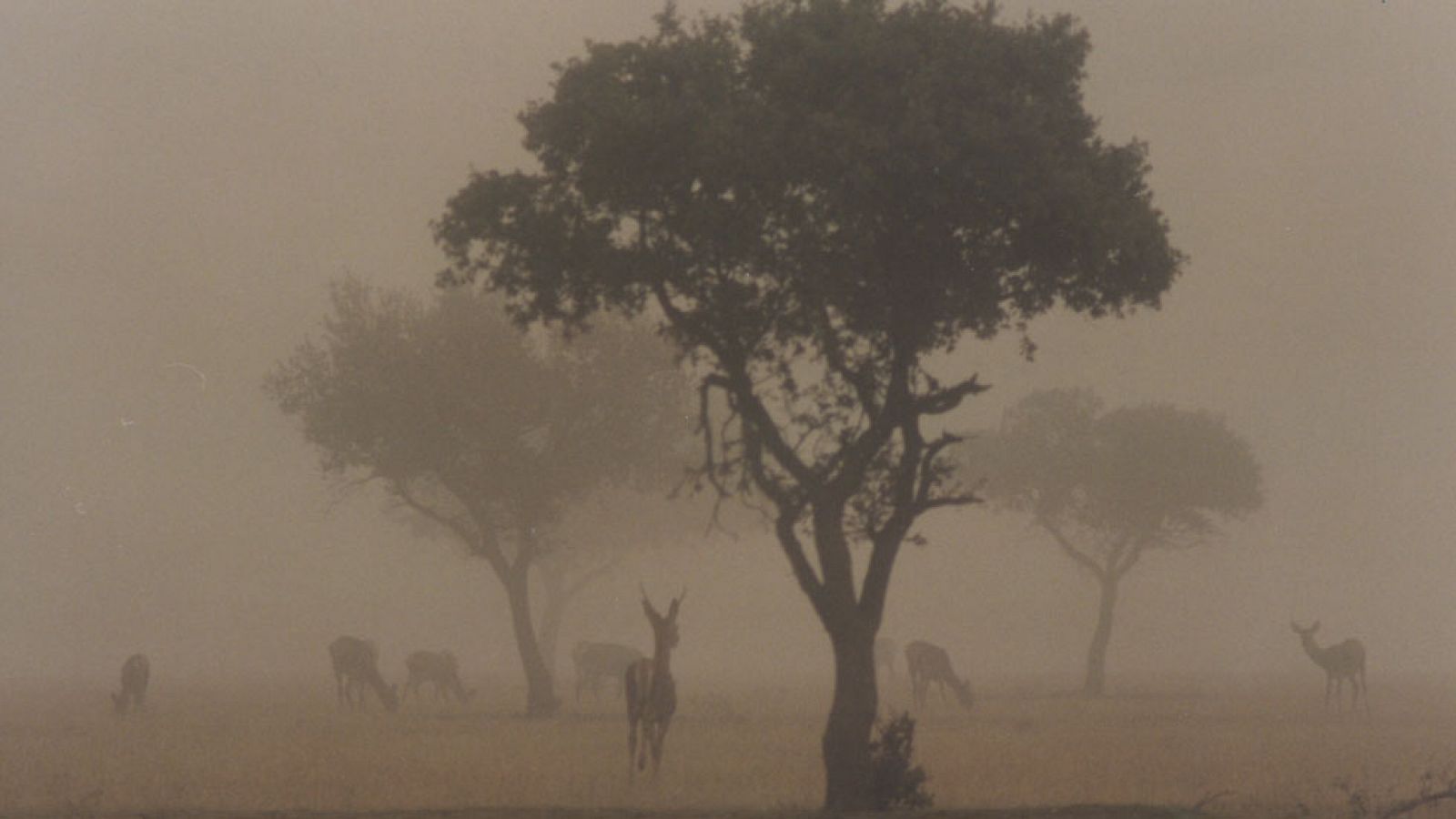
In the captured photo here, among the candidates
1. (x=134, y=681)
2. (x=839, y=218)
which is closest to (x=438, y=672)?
(x=134, y=681)

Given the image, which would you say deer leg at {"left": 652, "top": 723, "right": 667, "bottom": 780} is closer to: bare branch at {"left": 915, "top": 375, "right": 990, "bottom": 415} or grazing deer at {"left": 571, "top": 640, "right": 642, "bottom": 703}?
bare branch at {"left": 915, "top": 375, "right": 990, "bottom": 415}

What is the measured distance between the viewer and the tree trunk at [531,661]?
1973 inches

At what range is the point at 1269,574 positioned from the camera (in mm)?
186125

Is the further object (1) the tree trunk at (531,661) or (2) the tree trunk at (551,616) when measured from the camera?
(2) the tree trunk at (551,616)

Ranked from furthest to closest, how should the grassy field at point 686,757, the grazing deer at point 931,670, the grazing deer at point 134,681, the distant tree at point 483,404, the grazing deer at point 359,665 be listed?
the grazing deer at point 359,665 < the grazing deer at point 931,670 < the grazing deer at point 134,681 < the distant tree at point 483,404 < the grassy field at point 686,757

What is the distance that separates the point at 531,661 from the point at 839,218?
2887 centimetres

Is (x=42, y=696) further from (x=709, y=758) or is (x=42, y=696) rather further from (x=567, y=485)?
(x=709, y=758)

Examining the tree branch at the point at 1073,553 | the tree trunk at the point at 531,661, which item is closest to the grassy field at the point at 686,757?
the tree trunk at the point at 531,661

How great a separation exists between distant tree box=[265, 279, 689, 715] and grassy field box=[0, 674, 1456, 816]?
252 inches

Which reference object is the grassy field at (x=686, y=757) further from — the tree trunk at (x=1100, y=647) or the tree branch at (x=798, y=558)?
the tree trunk at (x=1100, y=647)

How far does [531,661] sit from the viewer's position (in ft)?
167

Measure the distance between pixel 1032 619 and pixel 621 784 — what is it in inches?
4674

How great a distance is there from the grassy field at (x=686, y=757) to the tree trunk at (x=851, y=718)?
0.85 meters

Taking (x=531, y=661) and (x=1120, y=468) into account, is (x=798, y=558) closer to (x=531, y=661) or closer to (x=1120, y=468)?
(x=531, y=661)
